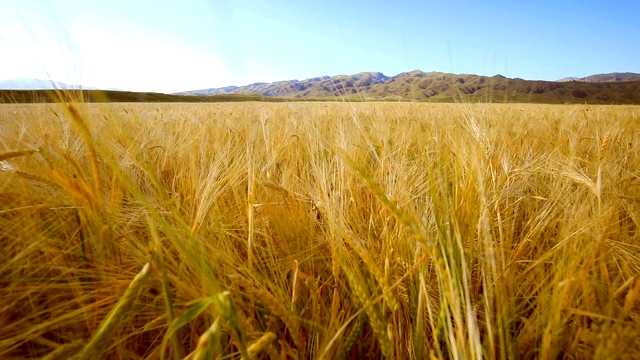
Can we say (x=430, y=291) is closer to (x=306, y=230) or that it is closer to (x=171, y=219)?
(x=306, y=230)

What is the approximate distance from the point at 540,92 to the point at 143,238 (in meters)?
93.0

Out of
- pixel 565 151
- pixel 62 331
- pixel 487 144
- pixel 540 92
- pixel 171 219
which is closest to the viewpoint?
pixel 62 331

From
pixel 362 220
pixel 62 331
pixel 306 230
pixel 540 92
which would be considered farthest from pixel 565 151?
pixel 540 92

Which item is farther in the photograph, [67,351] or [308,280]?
[308,280]

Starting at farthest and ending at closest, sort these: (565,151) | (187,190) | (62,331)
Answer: (565,151) → (187,190) → (62,331)

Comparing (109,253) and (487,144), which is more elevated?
(487,144)

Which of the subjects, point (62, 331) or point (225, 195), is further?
point (225, 195)

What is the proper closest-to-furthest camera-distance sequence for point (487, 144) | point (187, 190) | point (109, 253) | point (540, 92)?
1. point (109, 253)
2. point (487, 144)
3. point (187, 190)
4. point (540, 92)

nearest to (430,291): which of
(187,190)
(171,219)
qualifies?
(171,219)

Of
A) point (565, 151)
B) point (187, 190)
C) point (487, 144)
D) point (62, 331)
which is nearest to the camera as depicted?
point (62, 331)

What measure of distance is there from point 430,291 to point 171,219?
2.11 feet

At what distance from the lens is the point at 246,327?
49 cm

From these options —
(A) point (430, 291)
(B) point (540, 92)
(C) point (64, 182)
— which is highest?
(B) point (540, 92)

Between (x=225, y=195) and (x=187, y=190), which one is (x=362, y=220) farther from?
(x=187, y=190)
